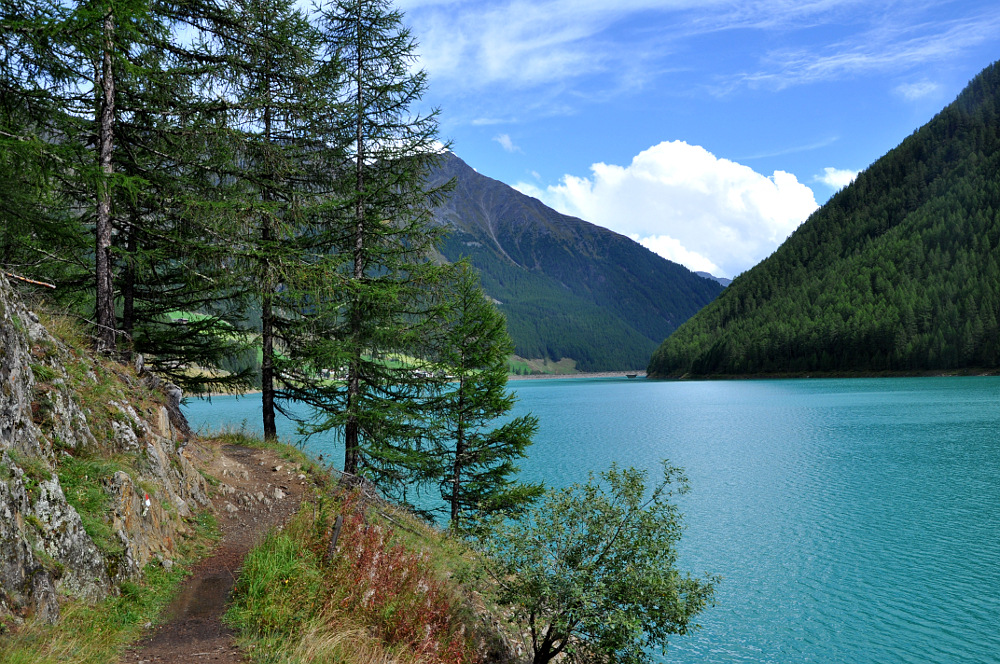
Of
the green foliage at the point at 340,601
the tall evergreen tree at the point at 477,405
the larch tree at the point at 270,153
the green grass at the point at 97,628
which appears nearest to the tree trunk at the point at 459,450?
the tall evergreen tree at the point at 477,405

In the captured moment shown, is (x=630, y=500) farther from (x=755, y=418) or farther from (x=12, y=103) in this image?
(x=755, y=418)

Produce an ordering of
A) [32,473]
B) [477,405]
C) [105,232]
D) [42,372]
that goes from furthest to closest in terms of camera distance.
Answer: [477,405] < [105,232] < [42,372] < [32,473]

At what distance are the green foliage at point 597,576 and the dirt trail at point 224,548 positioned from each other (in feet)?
16.6

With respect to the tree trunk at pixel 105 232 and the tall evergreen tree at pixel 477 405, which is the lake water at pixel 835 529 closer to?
the tree trunk at pixel 105 232

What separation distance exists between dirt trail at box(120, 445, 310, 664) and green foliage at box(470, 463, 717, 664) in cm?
505

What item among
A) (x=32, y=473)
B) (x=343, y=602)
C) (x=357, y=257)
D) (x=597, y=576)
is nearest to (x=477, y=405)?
(x=357, y=257)

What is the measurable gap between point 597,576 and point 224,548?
24.7ft

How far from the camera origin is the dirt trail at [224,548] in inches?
240

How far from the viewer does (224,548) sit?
32.1 feet

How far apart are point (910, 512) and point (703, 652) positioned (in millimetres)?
17905

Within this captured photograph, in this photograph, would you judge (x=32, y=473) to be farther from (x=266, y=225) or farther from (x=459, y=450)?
(x=459, y=450)

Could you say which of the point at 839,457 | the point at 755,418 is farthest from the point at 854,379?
the point at 839,457

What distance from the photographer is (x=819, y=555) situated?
832 inches

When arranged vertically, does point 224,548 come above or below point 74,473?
below
